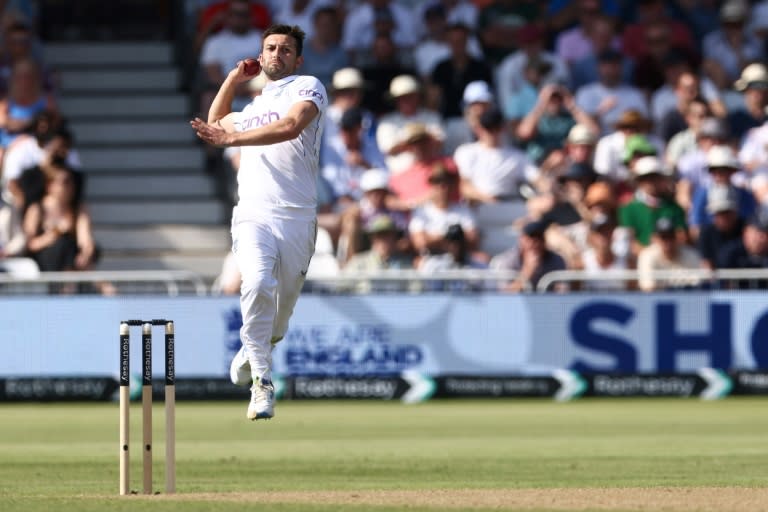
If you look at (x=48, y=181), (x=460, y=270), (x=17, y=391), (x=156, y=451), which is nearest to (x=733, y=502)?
(x=156, y=451)

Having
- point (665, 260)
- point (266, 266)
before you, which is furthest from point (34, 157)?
point (266, 266)

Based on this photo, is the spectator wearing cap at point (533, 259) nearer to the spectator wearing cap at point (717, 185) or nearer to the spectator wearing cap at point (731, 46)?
the spectator wearing cap at point (717, 185)

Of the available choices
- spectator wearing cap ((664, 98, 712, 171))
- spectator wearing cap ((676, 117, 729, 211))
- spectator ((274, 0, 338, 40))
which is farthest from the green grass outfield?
spectator ((274, 0, 338, 40))

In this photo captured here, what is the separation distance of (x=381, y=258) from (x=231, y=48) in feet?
13.3

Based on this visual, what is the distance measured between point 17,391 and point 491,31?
7.77 meters

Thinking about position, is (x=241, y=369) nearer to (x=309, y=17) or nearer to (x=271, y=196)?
(x=271, y=196)

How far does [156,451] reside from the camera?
41.1ft

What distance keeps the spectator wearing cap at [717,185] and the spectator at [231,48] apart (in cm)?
524

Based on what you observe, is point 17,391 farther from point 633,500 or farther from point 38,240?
point 633,500

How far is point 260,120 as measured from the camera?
9570 mm

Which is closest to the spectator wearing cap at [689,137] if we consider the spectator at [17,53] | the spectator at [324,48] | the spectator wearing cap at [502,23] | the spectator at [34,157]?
the spectator wearing cap at [502,23]

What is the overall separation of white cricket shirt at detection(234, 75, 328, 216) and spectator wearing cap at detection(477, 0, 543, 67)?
38.3ft

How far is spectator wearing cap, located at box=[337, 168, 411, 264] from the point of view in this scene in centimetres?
1753

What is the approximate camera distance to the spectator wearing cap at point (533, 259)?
16812 millimetres
